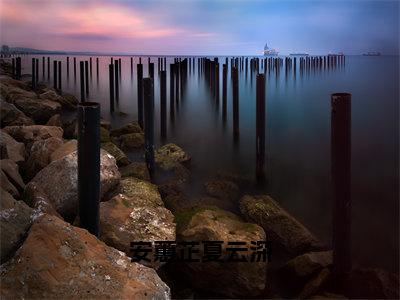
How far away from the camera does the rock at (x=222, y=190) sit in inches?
258

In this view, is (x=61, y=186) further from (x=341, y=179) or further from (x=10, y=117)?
(x=10, y=117)

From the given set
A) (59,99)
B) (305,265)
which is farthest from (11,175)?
(59,99)

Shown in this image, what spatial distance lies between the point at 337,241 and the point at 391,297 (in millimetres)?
736

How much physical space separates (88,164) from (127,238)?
2.56ft

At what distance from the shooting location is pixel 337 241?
4.32 metres

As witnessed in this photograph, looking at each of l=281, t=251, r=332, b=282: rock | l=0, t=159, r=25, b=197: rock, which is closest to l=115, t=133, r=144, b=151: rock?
l=0, t=159, r=25, b=197: rock

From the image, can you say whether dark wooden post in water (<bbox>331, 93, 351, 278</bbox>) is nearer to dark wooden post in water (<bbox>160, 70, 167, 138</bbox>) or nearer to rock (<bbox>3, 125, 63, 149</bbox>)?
rock (<bbox>3, 125, 63, 149</bbox>)

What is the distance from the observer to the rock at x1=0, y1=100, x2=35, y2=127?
747 centimetres

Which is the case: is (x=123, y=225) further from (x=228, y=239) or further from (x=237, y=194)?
(x=237, y=194)

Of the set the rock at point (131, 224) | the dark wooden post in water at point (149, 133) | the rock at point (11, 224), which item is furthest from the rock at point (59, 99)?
the rock at point (11, 224)

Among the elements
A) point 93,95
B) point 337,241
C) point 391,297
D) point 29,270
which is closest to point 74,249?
point 29,270

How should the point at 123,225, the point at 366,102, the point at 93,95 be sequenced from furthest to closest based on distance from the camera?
the point at 93,95
the point at 366,102
the point at 123,225

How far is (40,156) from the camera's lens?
489 cm

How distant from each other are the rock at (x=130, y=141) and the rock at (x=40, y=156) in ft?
12.8
